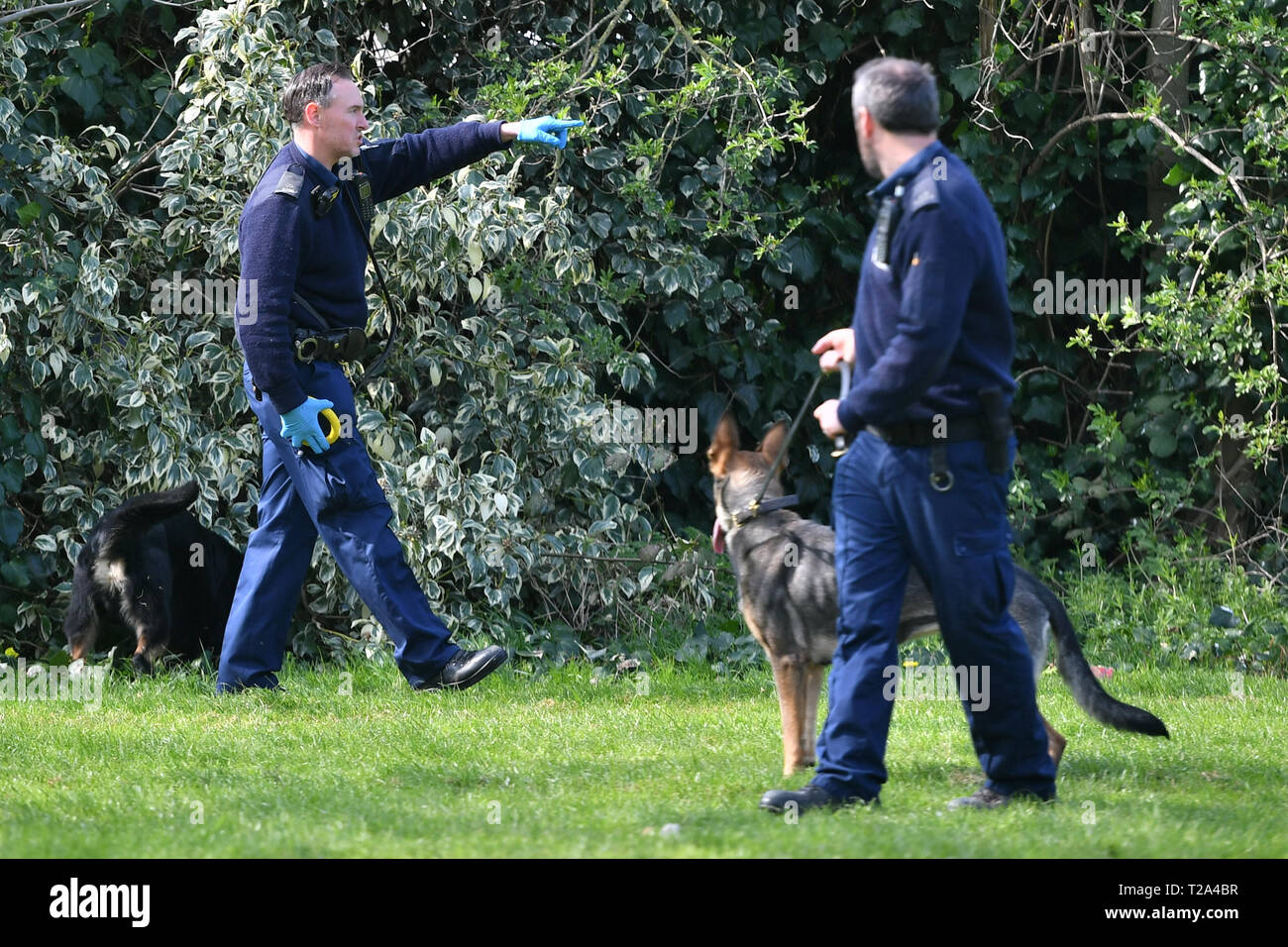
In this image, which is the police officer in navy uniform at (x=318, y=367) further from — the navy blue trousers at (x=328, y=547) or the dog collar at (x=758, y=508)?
the dog collar at (x=758, y=508)

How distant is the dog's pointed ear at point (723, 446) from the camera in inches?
202

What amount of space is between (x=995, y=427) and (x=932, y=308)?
40cm

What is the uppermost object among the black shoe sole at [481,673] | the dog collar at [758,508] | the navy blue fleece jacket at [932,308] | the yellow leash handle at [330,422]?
the navy blue fleece jacket at [932,308]

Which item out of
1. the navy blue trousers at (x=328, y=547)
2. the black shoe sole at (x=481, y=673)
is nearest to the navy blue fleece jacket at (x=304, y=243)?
the navy blue trousers at (x=328, y=547)

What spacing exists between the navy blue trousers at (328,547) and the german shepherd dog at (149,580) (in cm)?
112

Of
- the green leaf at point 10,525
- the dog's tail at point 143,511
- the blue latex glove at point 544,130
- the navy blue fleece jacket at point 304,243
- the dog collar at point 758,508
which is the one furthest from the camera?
the green leaf at point 10,525

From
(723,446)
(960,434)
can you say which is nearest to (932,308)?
(960,434)

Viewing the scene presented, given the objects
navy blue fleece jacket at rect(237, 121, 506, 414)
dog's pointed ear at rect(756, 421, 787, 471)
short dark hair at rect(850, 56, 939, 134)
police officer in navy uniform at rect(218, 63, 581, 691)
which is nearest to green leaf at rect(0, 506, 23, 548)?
police officer in navy uniform at rect(218, 63, 581, 691)

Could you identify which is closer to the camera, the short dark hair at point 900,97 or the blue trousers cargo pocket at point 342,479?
the short dark hair at point 900,97

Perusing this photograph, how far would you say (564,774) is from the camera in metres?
5.05

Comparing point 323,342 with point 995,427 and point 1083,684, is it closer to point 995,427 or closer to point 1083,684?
point 995,427

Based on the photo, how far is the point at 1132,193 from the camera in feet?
31.0
